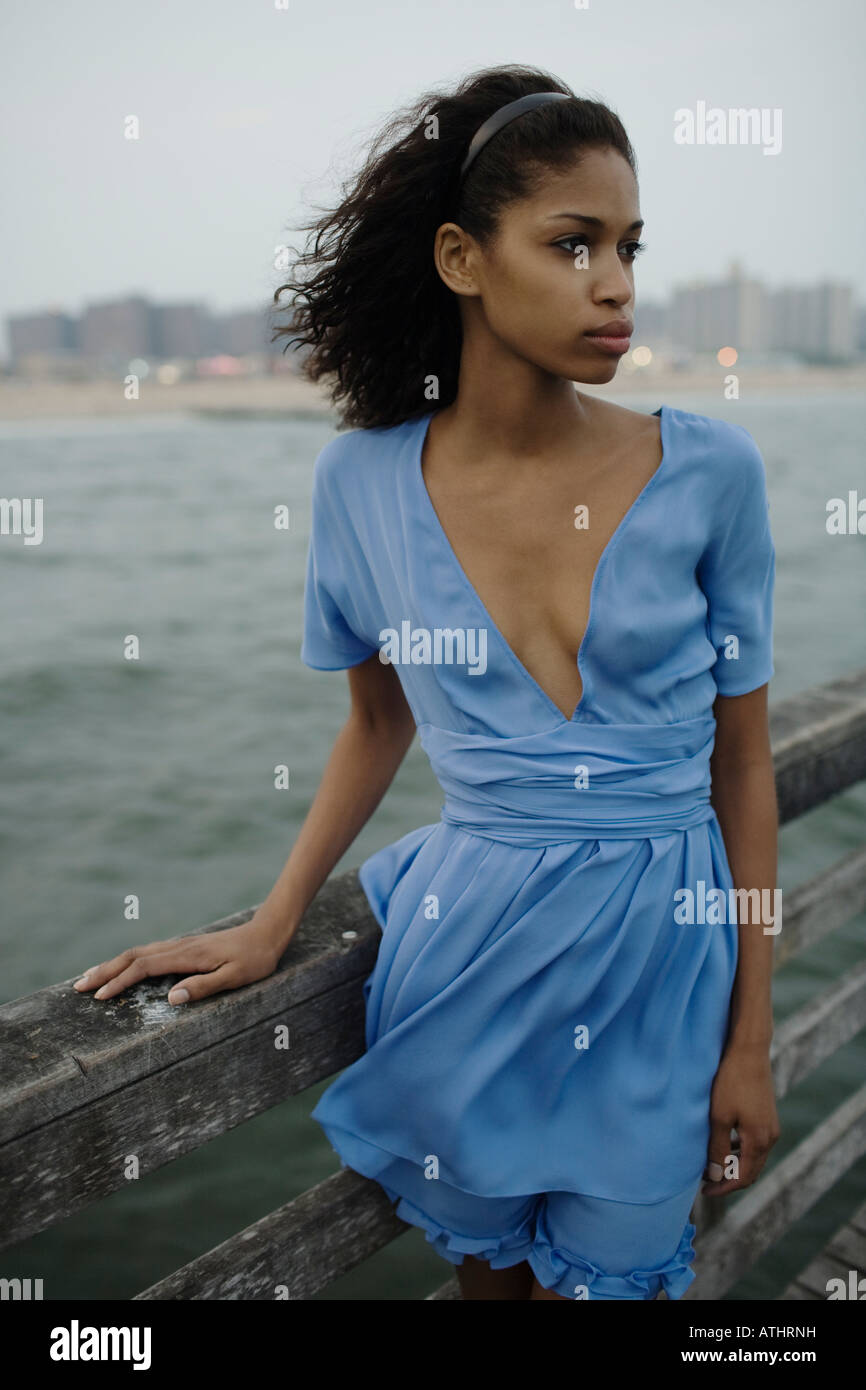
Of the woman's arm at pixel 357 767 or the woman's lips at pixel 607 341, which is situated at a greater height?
the woman's lips at pixel 607 341

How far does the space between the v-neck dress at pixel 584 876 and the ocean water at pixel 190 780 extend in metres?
0.25

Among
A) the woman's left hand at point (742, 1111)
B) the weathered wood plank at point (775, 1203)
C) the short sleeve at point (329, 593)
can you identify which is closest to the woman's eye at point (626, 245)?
the short sleeve at point (329, 593)

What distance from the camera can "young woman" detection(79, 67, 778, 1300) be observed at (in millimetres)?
1331

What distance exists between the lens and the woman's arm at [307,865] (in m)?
1.30

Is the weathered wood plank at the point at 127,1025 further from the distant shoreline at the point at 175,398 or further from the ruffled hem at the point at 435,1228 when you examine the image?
the distant shoreline at the point at 175,398

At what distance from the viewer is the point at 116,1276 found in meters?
3.56

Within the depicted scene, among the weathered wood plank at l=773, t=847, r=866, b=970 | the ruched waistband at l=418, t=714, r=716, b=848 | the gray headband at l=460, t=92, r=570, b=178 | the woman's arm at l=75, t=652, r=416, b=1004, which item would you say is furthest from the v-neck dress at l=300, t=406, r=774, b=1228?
the weathered wood plank at l=773, t=847, r=866, b=970

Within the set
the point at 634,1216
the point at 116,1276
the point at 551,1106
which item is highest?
the point at 551,1106

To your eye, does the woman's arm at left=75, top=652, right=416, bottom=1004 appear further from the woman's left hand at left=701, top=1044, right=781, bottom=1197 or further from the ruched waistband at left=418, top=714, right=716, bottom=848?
the woman's left hand at left=701, top=1044, right=781, bottom=1197

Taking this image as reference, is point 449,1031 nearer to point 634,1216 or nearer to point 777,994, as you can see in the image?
point 634,1216

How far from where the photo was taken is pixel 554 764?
1.34 meters

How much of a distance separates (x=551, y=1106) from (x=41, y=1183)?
1.90 feet

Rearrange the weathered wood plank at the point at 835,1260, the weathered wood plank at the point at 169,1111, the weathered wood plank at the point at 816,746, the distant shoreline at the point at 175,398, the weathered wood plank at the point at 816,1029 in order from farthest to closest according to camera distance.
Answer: the distant shoreline at the point at 175,398 → the weathered wood plank at the point at 835,1260 → the weathered wood plank at the point at 816,1029 → the weathered wood plank at the point at 816,746 → the weathered wood plank at the point at 169,1111
